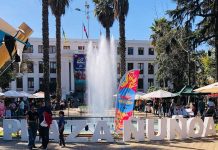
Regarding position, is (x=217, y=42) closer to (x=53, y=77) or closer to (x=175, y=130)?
(x=175, y=130)

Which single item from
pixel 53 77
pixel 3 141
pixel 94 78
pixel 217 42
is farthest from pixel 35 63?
pixel 3 141

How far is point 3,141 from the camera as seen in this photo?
665 inches

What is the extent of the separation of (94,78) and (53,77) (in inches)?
1449

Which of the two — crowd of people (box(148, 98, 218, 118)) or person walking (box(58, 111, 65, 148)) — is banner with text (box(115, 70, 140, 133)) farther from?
crowd of people (box(148, 98, 218, 118))

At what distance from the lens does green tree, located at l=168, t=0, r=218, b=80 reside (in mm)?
29969

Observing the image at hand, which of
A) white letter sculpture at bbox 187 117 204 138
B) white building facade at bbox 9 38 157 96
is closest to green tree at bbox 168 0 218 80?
white letter sculpture at bbox 187 117 204 138

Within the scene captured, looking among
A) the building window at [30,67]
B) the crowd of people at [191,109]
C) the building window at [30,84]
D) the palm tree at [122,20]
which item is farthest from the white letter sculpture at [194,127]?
the building window at [30,84]

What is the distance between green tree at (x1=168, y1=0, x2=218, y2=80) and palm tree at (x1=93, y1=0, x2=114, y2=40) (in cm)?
1997

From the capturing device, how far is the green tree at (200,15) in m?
30.0

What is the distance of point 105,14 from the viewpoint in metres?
50.5

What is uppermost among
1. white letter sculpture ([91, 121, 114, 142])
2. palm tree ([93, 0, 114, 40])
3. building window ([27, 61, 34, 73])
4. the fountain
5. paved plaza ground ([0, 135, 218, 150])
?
palm tree ([93, 0, 114, 40])

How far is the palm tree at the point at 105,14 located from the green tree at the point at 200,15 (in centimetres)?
1997

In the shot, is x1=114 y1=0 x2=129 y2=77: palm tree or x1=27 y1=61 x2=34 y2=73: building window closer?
x1=114 y1=0 x2=129 y2=77: palm tree

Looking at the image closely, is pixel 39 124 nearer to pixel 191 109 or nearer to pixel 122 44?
pixel 191 109
